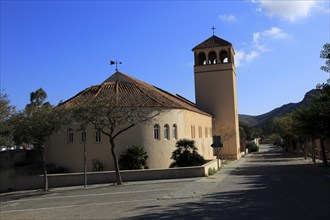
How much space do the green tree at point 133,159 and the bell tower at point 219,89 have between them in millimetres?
25095

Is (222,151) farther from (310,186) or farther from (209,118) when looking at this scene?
(310,186)

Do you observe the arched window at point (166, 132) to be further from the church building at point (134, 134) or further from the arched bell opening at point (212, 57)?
the arched bell opening at point (212, 57)

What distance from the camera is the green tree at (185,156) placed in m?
31.3

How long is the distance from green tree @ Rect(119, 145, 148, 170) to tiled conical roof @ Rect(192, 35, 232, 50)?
2863 centimetres

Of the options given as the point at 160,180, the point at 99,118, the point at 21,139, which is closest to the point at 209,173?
the point at 160,180

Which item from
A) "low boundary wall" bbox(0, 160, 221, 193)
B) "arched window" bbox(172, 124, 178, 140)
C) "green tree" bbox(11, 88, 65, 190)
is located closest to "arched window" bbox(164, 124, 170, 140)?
"arched window" bbox(172, 124, 178, 140)

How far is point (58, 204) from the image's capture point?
1803 cm

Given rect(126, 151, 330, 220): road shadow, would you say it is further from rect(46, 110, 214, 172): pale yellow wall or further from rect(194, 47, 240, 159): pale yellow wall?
rect(194, 47, 240, 159): pale yellow wall

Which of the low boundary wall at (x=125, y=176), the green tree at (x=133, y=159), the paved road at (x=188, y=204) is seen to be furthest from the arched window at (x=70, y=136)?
the paved road at (x=188, y=204)

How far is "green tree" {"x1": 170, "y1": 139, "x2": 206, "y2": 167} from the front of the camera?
103 feet

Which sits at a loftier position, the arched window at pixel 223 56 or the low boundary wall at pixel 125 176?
the arched window at pixel 223 56

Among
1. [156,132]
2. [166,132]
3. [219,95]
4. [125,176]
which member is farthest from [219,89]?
[125,176]

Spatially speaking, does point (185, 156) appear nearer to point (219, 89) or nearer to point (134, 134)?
point (134, 134)

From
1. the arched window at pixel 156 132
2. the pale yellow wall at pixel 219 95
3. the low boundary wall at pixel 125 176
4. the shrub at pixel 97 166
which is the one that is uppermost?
the pale yellow wall at pixel 219 95
